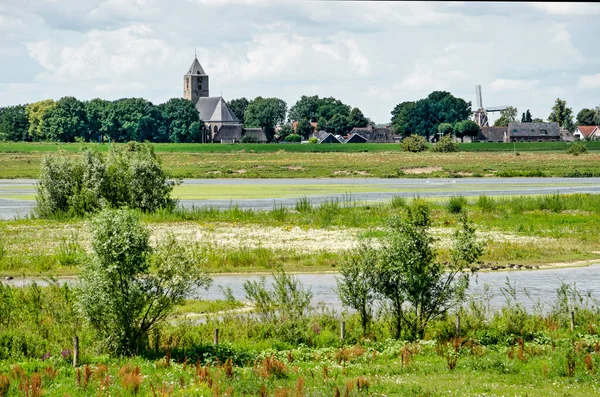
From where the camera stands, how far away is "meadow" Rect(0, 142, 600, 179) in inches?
4353

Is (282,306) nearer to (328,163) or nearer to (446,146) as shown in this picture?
(328,163)

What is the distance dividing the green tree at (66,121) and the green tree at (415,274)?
17922cm

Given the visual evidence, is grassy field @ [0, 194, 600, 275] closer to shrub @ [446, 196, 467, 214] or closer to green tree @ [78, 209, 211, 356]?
shrub @ [446, 196, 467, 214]

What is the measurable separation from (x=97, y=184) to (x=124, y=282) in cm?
3344

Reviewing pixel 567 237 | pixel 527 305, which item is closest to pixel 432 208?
pixel 567 237

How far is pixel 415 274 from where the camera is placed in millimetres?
23438

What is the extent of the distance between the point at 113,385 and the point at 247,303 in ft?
39.2

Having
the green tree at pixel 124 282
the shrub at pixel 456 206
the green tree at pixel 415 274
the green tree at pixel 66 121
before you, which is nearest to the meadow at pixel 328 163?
the green tree at pixel 66 121

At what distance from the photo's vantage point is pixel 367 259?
24.2 m

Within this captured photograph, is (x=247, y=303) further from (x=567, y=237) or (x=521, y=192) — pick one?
(x=521, y=192)

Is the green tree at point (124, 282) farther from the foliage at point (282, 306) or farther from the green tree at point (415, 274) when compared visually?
the green tree at point (415, 274)

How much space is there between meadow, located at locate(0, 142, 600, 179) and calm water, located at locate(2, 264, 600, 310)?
5255cm

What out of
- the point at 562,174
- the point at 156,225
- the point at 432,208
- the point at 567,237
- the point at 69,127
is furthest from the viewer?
the point at 69,127

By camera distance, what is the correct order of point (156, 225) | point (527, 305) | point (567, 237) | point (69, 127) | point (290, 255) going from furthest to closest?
point (69, 127) < point (156, 225) < point (567, 237) < point (290, 255) < point (527, 305)
